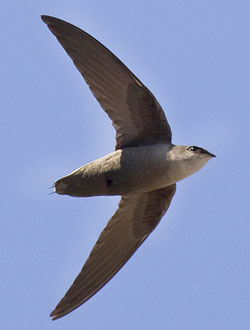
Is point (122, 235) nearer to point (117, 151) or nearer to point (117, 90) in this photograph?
point (117, 151)

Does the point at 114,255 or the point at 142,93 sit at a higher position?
the point at 142,93

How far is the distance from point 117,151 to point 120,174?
1.01 ft

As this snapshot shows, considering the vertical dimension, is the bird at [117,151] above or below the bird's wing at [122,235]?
above

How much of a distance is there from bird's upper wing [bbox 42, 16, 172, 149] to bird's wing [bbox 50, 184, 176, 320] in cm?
73

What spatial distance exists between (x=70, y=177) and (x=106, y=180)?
40 centimetres

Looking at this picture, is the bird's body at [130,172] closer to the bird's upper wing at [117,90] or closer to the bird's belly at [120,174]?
the bird's belly at [120,174]

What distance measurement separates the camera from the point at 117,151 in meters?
13.9

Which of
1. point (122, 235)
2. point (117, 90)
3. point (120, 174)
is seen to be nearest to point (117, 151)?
point (120, 174)

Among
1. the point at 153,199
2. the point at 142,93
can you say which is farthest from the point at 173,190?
the point at 142,93

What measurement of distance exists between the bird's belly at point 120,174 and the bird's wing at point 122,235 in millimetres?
496

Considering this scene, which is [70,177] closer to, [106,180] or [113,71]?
[106,180]

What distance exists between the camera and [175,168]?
13.6m

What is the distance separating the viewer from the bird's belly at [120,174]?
13.7m

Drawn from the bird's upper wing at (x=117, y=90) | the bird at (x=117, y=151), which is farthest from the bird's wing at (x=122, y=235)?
the bird's upper wing at (x=117, y=90)
